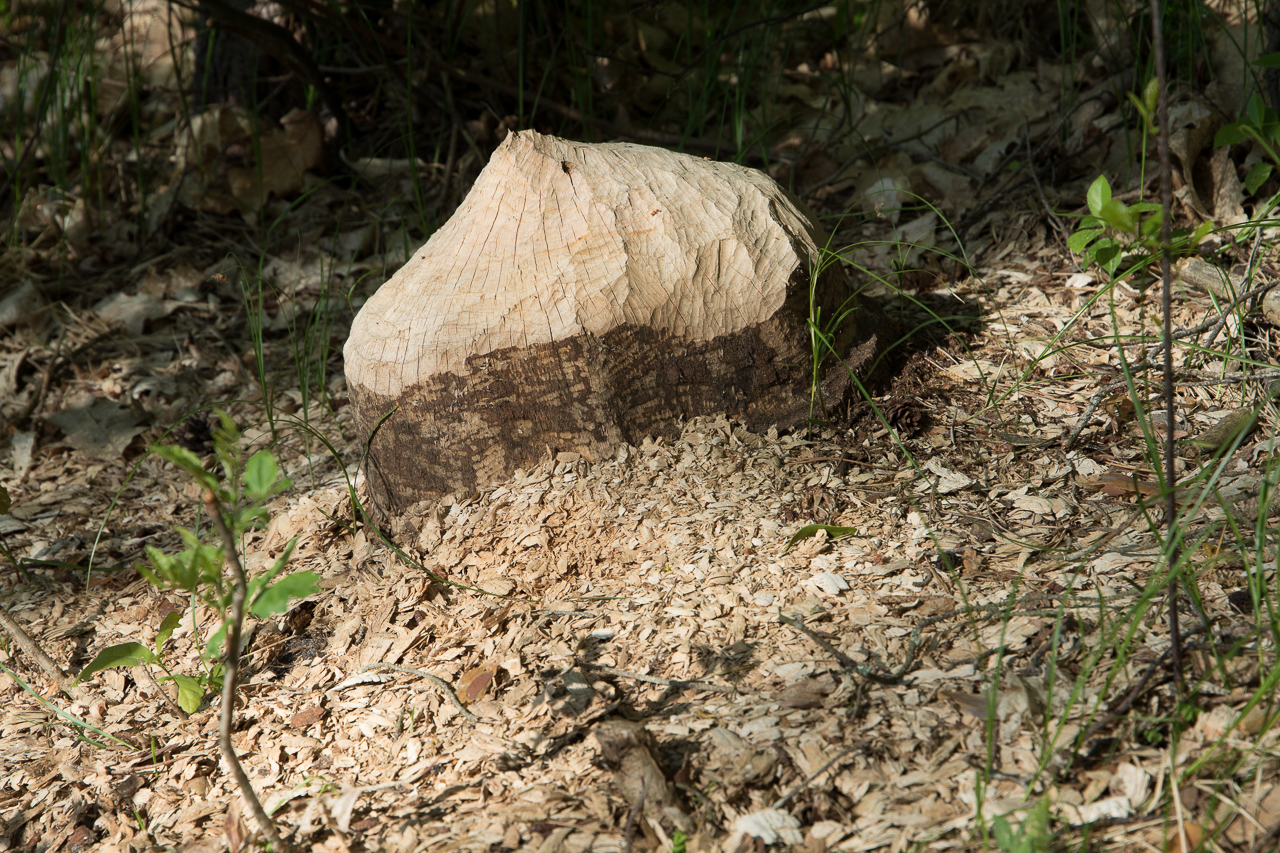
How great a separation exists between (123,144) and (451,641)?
387cm

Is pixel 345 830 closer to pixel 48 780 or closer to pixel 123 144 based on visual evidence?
pixel 48 780

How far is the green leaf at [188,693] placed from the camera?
6.39 feet

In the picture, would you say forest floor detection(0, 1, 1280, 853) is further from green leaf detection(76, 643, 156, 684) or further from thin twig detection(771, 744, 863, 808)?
green leaf detection(76, 643, 156, 684)

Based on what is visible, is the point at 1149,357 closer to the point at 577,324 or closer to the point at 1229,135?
the point at 1229,135

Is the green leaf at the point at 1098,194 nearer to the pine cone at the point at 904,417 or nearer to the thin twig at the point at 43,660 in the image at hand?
the pine cone at the point at 904,417

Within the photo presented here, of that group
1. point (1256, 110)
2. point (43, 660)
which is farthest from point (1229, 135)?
point (43, 660)

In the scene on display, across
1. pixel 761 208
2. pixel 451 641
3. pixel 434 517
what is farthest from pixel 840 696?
pixel 761 208

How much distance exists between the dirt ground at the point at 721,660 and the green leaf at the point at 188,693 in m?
0.04

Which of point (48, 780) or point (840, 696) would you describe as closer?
point (840, 696)

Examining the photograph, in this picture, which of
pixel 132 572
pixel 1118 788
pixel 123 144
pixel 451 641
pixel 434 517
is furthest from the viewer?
pixel 123 144

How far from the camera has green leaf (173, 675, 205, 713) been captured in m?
1.95

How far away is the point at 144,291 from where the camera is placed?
3.88 m

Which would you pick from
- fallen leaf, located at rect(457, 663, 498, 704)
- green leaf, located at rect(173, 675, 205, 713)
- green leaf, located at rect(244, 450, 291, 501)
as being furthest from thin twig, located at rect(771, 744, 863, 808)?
green leaf, located at rect(173, 675, 205, 713)

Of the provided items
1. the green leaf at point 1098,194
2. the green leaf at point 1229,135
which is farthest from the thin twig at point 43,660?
the green leaf at point 1229,135
